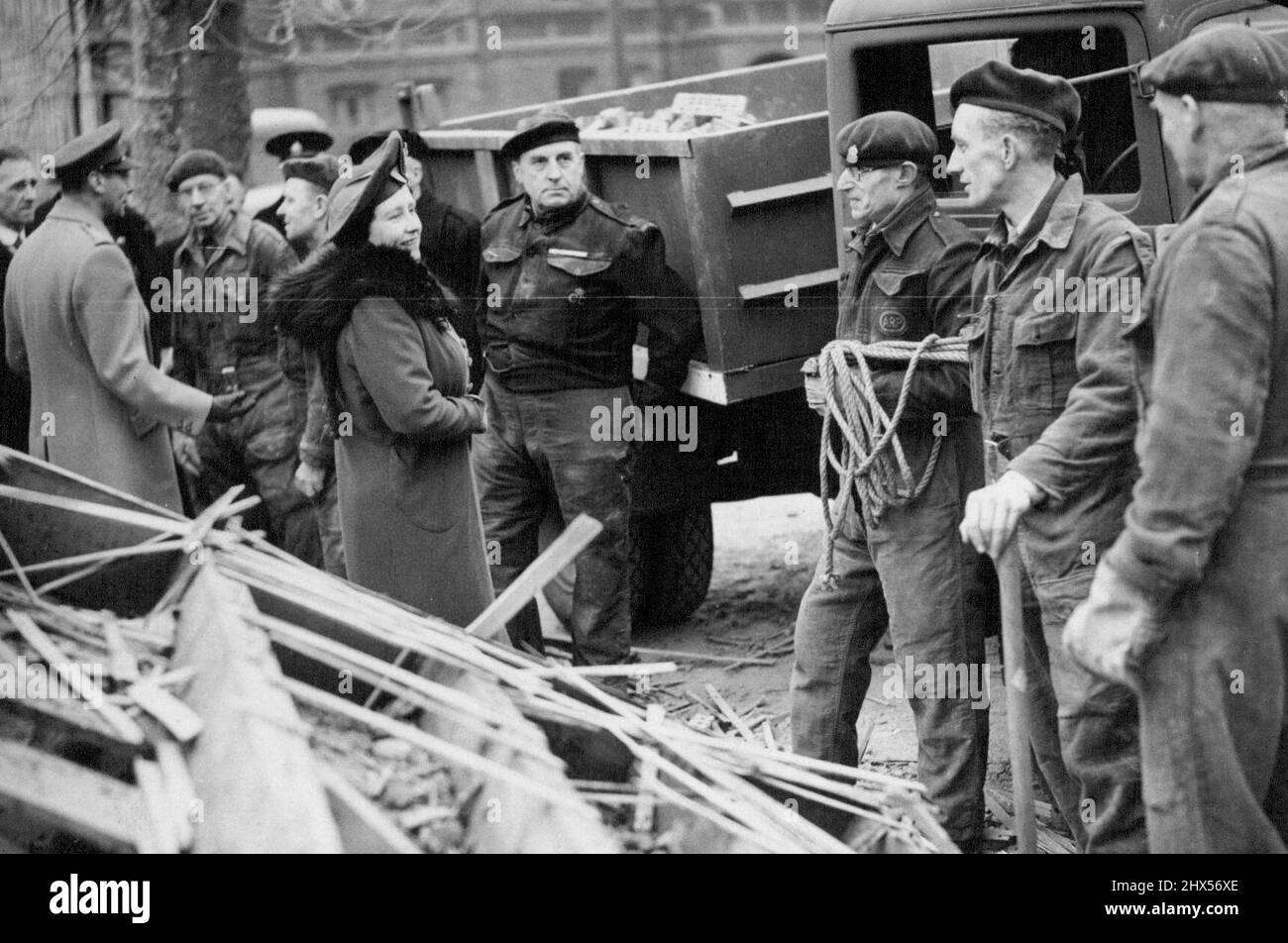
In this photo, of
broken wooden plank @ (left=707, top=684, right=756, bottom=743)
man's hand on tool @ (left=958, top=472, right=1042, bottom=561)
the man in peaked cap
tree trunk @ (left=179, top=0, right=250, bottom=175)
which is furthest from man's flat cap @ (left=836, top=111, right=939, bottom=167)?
tree trunk @ (left=179, top=0, right=250, bottom=175)

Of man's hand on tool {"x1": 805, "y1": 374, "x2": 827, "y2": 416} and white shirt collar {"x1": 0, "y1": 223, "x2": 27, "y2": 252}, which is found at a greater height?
white shirt collar {"x1": 0, "y1": 223, "x2": 27, "y2": 252}

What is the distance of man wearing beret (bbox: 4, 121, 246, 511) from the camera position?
5855mm

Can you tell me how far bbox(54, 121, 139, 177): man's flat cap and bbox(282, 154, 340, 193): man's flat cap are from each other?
1224 mm

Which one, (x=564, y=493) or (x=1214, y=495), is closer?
(x=1214, y=495)

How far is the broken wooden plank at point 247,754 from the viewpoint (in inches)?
117

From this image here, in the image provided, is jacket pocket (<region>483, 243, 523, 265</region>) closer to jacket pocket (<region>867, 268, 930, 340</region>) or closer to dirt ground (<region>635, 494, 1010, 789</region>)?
dirt ground (<region>635, 494, 1010, 789</region>)

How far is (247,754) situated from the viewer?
3.19 metres

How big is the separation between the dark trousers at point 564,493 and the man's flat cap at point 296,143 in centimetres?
297

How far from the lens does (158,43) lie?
9.27 m

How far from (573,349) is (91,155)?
186 centimetres

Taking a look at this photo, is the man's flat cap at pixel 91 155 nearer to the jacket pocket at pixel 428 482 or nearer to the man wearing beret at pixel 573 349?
the man wearing beret at pixel 573 349

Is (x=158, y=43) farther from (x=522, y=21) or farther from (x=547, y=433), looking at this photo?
(x=522, y=21)

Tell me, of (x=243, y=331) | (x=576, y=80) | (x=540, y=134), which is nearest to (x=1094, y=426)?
(x=540, y=134)

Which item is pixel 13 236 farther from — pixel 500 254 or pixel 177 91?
pixel 177 91
